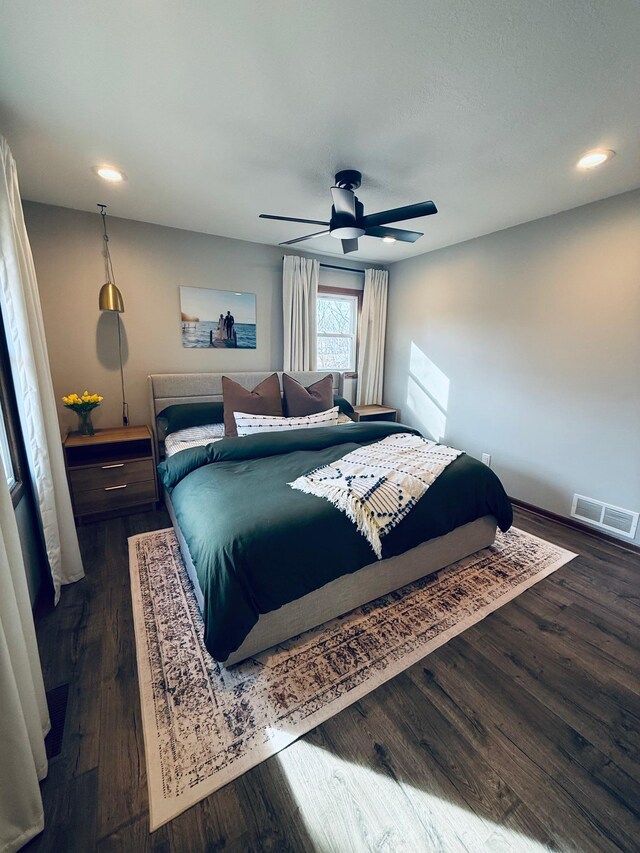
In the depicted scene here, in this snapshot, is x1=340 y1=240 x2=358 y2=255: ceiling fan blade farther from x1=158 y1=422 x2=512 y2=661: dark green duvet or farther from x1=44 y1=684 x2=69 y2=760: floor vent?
x1=44 y1=684 x2=69 y2=760: floor vent

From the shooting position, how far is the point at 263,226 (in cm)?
328

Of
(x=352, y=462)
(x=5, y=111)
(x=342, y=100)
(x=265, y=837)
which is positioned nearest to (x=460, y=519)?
→ (x=352, y=462)

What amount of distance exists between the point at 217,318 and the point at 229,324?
0.14m

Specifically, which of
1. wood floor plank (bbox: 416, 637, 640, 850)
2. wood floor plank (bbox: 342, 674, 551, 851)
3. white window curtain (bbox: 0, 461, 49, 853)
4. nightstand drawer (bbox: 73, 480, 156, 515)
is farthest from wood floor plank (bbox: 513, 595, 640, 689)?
nightstand drawer (bbox: 73, 480, 156, 515)

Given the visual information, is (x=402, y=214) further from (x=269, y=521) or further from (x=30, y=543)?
(x=30, y=543)

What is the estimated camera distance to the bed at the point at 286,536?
1549 mm

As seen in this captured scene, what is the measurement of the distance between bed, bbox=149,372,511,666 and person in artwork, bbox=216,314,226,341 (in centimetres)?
167

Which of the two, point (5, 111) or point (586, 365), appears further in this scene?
point (586, 365)

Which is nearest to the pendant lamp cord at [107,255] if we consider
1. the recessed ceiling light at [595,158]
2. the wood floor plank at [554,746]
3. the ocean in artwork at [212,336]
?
the ocean in artwork at [212,336]

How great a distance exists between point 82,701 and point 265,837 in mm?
942

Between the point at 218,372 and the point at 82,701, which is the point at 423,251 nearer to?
the point at 218,372

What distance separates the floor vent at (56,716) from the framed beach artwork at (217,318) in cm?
290

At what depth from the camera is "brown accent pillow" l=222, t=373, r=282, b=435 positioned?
313 centimetres

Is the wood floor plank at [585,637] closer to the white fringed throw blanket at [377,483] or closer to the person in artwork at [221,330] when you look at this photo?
the white fringed throw blanket at [377,483]
